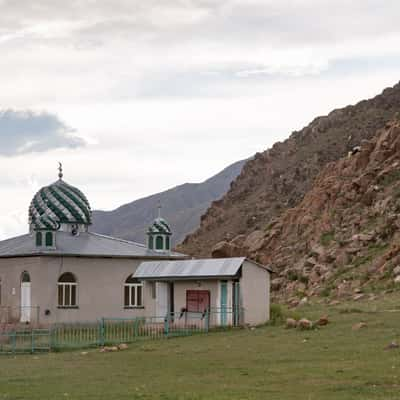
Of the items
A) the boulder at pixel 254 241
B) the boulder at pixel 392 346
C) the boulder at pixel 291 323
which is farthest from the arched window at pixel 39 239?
the boulder at pixel 254 241

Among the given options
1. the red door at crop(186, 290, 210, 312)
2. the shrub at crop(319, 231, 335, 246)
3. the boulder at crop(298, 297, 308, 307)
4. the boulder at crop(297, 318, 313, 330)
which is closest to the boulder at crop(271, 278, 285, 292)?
the shrub at crop(319, 231, 335, 246)

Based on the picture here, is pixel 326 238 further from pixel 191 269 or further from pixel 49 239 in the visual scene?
pixel 191 269

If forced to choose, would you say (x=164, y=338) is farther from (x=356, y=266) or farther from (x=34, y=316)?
(x=356, y=266)

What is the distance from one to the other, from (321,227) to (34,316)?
2492 centimetres

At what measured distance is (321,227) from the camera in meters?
64.0

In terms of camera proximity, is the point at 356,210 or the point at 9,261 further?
the point at 356,210

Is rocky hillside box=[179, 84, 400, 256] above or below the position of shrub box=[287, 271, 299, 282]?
above

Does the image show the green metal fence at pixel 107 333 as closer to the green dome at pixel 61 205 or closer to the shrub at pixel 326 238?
the green dome at pixel 61 205

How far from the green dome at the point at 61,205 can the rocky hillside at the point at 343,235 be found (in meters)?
12.0

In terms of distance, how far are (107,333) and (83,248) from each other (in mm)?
9329

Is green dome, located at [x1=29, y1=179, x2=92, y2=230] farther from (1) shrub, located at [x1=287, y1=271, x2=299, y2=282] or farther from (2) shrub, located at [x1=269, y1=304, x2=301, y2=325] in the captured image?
(1) shrub, located at [x1=287, y1=271, x2=299, y2=282]

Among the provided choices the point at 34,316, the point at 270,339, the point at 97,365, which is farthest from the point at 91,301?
the point at 97,365

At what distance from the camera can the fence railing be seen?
35.0 metres

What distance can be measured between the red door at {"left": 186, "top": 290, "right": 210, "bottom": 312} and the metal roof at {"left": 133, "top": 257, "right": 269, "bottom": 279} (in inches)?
36.3
